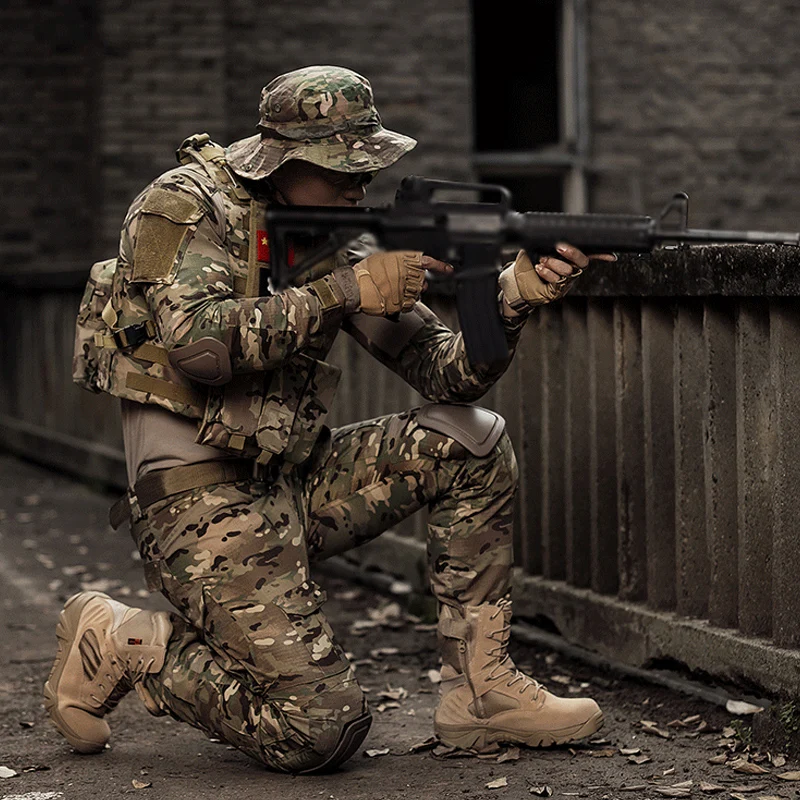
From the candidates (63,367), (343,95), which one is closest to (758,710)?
(343,95)

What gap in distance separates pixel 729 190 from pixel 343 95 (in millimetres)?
7671

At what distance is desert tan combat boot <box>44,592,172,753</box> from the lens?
12.2ft

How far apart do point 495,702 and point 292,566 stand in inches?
24.0

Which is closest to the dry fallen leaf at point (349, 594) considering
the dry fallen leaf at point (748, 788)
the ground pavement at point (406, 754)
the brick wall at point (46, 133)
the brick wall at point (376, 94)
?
the ground pavement at point (406, 754)

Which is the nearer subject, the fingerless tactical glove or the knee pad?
the fingerless tactical glove

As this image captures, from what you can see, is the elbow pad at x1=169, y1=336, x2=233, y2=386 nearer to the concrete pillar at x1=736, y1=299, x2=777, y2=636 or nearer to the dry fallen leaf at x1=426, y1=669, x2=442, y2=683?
the concrete pillar at x1=736, y1=299, x2=777, y2=636

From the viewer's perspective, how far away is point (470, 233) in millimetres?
3148

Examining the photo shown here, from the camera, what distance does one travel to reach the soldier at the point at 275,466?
350 centimetres

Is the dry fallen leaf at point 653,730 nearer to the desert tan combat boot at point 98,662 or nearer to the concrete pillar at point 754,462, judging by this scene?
the concrete pillar at point 754,462

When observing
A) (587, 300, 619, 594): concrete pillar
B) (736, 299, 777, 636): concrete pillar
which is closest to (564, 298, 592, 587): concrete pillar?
(587, 300, 619, 594): concrete pillar

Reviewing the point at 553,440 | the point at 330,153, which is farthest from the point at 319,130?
the point at 553,440

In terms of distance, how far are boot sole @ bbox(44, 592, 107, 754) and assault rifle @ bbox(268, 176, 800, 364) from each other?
3.57ft

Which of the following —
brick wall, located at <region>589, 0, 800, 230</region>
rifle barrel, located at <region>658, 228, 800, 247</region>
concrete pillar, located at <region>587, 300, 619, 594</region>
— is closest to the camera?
rifle barrel, located at <region>658, 228, 800, 247</region>

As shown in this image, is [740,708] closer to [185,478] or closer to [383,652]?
[383,652]
